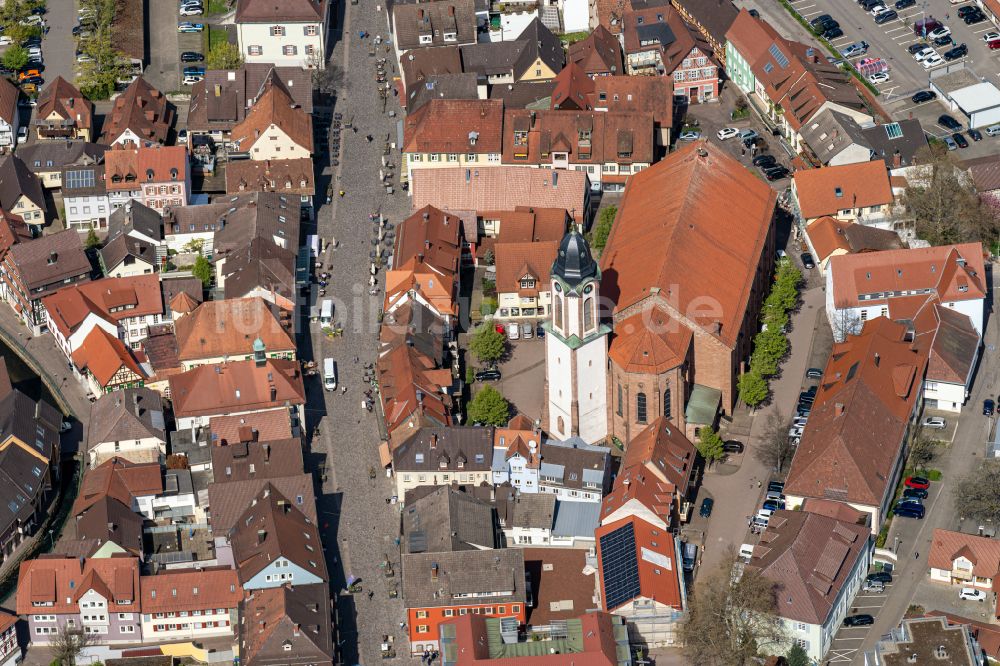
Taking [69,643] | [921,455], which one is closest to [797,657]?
[921,455]

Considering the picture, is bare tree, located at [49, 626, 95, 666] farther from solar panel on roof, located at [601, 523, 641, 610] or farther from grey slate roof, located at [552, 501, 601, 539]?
solar panel on roof, located at [601, 523, 641, 610]

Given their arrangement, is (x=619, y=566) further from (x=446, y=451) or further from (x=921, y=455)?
(x=921, y=455)

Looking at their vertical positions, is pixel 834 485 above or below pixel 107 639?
above

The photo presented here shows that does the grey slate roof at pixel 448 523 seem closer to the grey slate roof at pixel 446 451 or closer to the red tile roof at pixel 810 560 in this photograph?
the grey slate roof at pixel 446 451

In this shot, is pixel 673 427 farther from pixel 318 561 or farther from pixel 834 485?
pixel 318 561

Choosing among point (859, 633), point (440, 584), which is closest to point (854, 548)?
point (859, 633)

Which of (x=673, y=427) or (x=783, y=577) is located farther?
(x=673, y=427)
